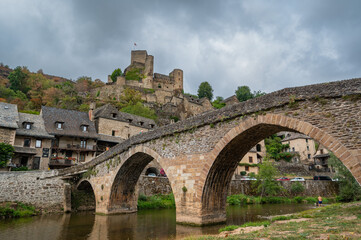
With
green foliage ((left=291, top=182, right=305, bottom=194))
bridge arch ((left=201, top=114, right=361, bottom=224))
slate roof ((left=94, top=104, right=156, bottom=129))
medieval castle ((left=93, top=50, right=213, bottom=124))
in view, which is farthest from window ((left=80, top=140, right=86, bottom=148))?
green foliage ((left=291, top=182, right=305, bottom=194))

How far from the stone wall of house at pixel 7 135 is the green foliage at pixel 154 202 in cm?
1370

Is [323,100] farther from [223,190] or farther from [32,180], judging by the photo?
[32,180]

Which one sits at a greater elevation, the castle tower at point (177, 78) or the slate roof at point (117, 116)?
the castle tower at point (177, 78)

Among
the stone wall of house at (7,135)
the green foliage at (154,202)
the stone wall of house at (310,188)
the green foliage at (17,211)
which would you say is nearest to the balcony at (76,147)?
the stone wall of house at (7,135)

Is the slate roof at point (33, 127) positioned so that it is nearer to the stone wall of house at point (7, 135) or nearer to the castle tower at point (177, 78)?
the stone wall of house at point (7, 135)

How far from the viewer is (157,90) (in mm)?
69625

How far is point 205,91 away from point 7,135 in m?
58.6

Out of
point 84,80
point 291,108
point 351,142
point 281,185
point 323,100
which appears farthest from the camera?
point 84,80

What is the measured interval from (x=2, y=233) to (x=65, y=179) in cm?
917

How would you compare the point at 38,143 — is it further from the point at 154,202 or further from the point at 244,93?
the point at 244,93

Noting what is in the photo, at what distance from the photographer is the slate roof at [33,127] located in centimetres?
2677

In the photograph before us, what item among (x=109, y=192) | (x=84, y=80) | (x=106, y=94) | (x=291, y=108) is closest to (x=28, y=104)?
(x=106, y=94)

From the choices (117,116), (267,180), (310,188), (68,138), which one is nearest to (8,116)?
(68,138)

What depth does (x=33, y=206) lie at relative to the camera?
1823 cm
